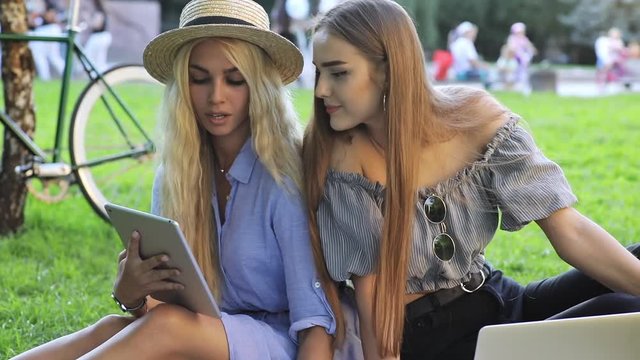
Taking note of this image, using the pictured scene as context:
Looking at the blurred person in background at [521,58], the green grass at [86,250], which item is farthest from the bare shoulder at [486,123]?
the blurred person in background at [521,58]

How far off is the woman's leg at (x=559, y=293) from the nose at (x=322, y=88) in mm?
786

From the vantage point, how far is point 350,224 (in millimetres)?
2459

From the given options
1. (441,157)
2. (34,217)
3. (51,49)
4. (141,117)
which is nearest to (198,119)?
(441,157)

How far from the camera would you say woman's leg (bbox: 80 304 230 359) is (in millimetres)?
2256

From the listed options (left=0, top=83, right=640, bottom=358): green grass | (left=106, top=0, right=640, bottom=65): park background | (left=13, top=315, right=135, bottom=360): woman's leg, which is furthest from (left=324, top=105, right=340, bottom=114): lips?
(left=106, top=0, right=640, bottom=65): park background

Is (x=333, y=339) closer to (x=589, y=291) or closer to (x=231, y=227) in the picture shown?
(x=231, y=227)

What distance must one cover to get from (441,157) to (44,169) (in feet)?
9.16

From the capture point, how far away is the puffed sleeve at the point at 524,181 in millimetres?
2410

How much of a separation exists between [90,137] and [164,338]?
3127 mm

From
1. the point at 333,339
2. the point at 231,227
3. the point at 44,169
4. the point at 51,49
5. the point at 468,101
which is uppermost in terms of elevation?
the point at 468,101

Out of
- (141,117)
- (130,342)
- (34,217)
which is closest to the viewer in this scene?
(130,342)

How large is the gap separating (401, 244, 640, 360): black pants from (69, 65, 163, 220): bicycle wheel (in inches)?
107

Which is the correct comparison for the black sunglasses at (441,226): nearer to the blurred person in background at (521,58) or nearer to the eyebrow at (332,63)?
the eyebrow at (332,63)

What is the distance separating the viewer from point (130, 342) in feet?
7.41
